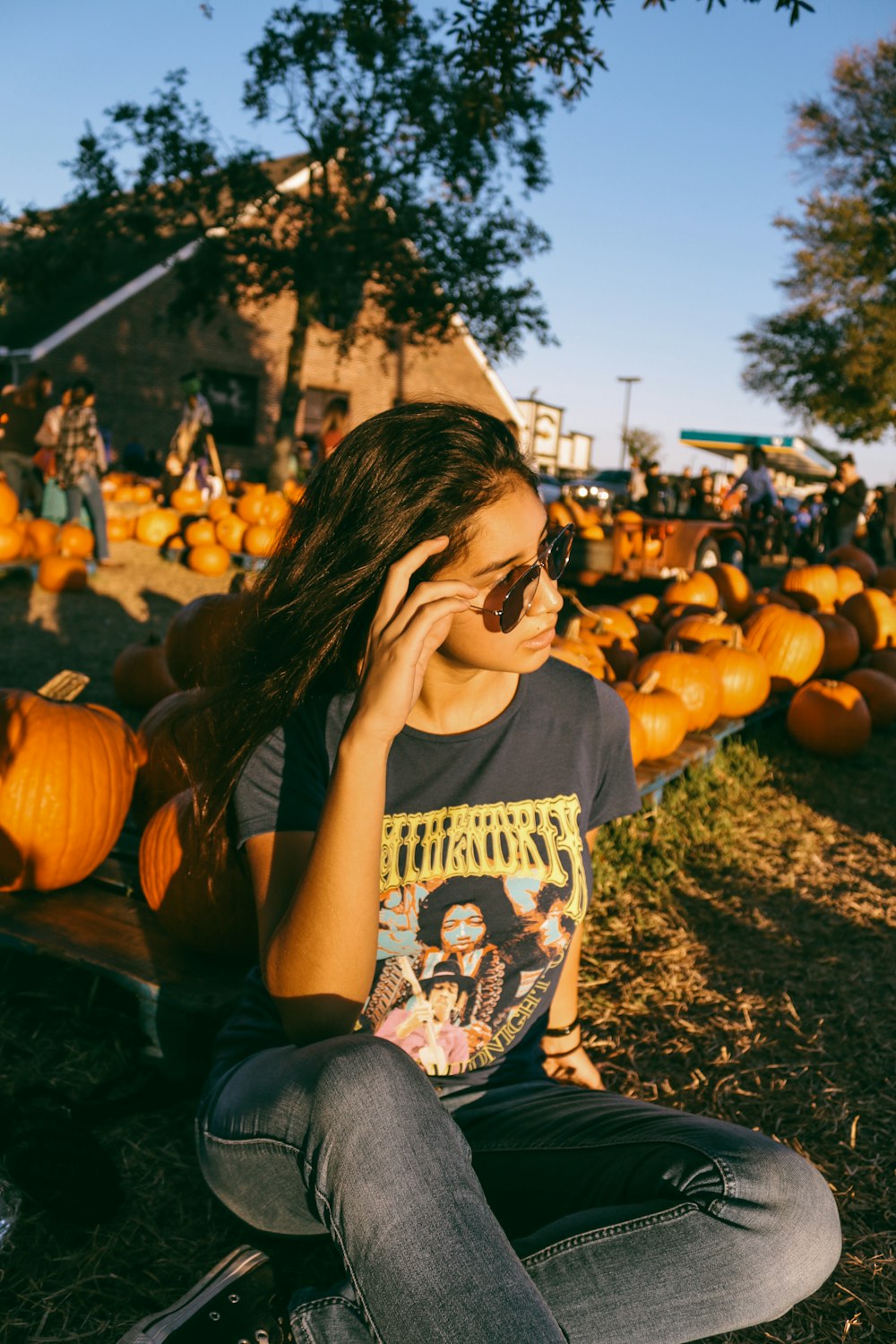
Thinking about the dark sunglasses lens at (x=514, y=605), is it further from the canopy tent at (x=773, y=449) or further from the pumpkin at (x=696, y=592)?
the canopy tent at (x=773, y=449)

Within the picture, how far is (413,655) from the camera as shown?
1590 millimetres

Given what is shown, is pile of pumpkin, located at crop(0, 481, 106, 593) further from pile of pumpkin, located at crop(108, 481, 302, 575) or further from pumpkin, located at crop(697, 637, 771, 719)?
pumpkin, located at crop(697, 637, 771, 719)

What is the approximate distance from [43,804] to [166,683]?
196 cm

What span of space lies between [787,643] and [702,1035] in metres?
3.37

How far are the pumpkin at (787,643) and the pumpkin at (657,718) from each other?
142 cm

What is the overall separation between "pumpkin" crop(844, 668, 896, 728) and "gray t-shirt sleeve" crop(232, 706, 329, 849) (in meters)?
5.04

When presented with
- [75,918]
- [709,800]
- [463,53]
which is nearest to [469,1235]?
[75,918]

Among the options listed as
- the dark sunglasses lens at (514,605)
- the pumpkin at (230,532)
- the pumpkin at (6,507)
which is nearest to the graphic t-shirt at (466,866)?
the dark sunglasses lens at (514,605)

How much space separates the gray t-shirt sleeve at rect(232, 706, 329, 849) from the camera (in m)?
1.73

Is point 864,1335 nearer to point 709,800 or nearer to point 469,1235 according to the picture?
point 469,1235

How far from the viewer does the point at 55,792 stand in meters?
2.87

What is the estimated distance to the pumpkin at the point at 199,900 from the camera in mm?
2502

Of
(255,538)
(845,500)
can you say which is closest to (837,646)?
(255,538)

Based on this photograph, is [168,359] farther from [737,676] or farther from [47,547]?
[737,676]
